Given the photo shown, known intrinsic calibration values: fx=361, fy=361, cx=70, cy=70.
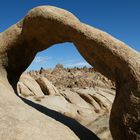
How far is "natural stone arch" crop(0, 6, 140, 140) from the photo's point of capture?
798 cm

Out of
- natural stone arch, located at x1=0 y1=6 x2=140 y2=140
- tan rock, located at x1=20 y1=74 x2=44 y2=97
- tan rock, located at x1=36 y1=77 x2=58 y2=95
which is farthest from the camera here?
tan rock, located at x1=36 y1=77 x2=58 y2=95

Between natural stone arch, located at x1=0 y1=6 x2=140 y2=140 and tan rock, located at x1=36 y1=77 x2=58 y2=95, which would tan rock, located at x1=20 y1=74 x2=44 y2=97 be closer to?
tan rock, located at x1=36 y1=77 x2=58 y2=95

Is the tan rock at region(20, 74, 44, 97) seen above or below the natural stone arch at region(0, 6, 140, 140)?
below

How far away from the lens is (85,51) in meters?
9.52

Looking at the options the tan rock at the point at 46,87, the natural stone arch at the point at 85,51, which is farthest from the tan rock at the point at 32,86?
the natural stone arch at the point at 85,51

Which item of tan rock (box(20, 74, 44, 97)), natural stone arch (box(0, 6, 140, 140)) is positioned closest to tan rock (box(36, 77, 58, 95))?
tan rock (box(20, 74, 44, 97))

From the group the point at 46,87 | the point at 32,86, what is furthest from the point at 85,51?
the point at 46,87

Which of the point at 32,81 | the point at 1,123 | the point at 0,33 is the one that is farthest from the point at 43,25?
the point at 32,81

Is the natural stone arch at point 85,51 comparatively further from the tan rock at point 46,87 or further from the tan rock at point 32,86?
the tan rock at point 46,87

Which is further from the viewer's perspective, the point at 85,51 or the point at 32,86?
the point at 32,86

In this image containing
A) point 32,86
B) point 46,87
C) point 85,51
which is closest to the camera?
point 85,51

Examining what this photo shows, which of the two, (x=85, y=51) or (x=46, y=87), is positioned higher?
(x=85, y=51)

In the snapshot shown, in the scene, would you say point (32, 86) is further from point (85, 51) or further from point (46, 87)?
point (85, 51)

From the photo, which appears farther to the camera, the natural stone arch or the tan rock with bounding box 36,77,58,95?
the tan rock with bounding box 36,77,58,95
